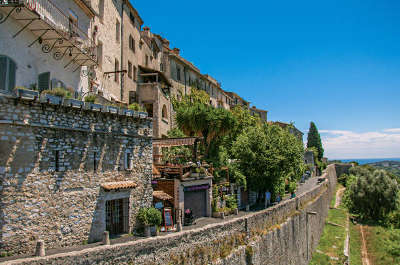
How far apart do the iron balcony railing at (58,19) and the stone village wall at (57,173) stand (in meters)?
4.33

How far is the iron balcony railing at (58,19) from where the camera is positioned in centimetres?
1235

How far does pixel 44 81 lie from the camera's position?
15070 mm

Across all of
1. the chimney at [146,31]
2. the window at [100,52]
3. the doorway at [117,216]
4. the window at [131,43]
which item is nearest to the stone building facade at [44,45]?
the window at [100,52]

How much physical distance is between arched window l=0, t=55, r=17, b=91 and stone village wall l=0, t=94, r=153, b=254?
8.67ft

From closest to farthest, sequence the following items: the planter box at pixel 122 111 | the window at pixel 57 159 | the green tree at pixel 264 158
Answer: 1. the window at pixel 57 159
2. the planter box at pixel 122 111
3. the green tree at pixel 264 158

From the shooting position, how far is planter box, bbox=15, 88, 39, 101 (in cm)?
1055

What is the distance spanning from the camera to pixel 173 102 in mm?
34625

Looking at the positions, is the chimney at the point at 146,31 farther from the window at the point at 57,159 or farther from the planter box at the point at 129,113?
the window at the point at 57,159

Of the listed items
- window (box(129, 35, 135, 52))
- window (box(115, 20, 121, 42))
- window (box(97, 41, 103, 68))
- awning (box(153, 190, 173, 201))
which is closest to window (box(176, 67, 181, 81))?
window (box(129, 35, 135, 52))

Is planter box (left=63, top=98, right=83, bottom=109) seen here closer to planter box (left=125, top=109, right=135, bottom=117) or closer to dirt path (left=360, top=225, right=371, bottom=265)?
planter box (left=125, top=109, right=135, bottom=117)

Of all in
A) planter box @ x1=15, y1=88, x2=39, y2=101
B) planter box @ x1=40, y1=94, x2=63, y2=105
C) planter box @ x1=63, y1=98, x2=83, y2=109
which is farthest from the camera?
planter box @ x1=63, y1=98, x2=83, y2=109

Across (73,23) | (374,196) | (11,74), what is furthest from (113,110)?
(374,196)

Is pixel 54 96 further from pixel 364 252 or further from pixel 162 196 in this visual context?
pixel 364 252

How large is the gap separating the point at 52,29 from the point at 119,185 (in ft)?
25.2
